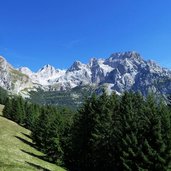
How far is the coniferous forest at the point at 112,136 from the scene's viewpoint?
4053 cm

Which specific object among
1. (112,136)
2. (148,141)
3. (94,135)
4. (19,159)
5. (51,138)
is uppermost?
(112,136)

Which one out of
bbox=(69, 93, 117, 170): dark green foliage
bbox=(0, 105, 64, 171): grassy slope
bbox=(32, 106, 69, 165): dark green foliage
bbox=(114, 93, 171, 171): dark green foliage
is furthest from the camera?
bbox=(32, 106, 69, 165): dark green foliage

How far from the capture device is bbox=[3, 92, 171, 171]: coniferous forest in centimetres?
4053

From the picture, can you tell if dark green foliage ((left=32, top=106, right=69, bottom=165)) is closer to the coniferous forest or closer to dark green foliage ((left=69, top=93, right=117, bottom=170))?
the coniferous forest

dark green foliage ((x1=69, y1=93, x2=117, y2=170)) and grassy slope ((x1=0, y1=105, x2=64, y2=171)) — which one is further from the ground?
dark green foliage ((x1=69, y1=93, x2=117, y2=170))

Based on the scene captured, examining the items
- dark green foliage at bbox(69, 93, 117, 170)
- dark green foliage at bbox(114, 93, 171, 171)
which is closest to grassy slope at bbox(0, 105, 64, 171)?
dark green foliage at bbox(69, 93, 117, 170)

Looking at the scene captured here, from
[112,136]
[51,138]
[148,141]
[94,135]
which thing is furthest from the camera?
[51,138]

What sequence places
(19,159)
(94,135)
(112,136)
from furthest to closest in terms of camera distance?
(94,135) < (112,136) < (19,159)

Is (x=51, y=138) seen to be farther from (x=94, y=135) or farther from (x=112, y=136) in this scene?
(x=112, y=136)

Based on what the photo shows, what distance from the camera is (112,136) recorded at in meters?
55.4

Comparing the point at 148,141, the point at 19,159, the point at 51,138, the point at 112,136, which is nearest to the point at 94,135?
the point at 112,136

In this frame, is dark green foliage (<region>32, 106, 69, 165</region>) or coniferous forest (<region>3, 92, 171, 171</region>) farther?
dark green foliage (<region>32, 106, 69, 165</region>)

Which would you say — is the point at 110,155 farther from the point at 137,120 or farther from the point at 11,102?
the point at 11,102

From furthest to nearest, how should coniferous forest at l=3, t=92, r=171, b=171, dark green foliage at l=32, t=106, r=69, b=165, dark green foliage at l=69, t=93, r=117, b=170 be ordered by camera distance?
dark green foliage at l=32, t=106, r=69, b=165 → dark green foliage at l=69, t=93, r=117, b=170 → coniferous forest at l=3, t=92, r=171, b=171
